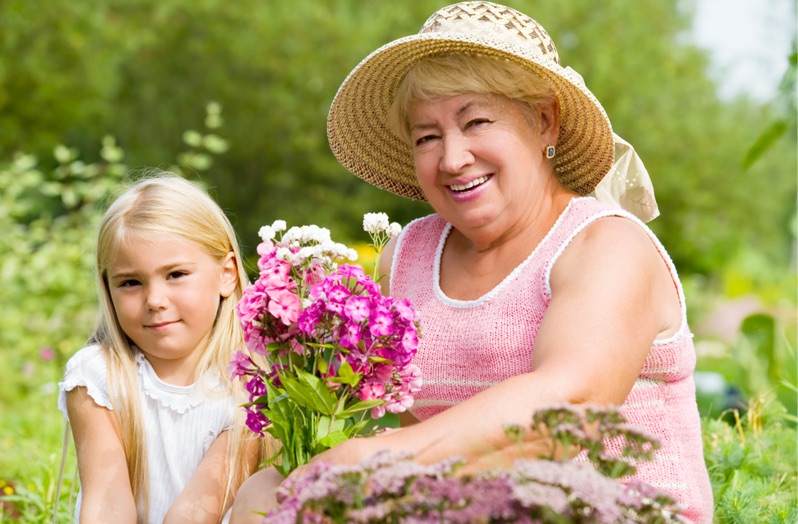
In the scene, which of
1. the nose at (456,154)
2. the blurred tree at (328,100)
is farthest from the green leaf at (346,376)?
the blurred tree at (328,100)

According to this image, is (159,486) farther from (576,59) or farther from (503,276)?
(576,59)

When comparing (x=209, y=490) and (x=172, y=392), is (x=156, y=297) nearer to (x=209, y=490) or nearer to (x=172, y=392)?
(x=172, y=392)

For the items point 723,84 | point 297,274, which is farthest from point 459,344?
point 723,84

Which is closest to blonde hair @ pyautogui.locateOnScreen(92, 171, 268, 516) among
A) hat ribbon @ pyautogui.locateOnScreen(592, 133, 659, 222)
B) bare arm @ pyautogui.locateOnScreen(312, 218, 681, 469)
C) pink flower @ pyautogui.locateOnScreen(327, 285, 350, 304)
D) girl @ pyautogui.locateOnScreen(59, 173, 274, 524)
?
girl @ pyautogui.locateOnScreen(59, 173, 274, 524)

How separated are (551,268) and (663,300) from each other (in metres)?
0.30

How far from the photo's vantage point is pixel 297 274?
246 centimetres

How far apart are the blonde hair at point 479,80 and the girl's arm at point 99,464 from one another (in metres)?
1.36

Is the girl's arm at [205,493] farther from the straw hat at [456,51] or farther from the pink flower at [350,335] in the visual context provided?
the straw hat at [456,51]

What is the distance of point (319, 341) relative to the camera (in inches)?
94.5

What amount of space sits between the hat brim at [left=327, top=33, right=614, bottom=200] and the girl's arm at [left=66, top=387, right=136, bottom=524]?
1.19 metres

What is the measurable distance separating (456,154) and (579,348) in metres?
0.74

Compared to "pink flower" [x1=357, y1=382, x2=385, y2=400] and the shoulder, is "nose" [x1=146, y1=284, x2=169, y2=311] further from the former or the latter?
the shoulder

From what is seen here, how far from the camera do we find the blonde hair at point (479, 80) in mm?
2855

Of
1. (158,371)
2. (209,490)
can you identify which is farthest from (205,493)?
(158,371)
